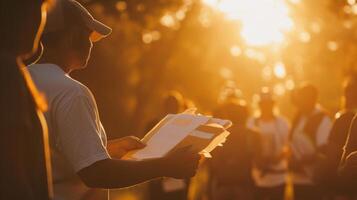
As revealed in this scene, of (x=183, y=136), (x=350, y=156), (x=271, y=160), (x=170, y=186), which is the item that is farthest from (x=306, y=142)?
(x=183, y=136)

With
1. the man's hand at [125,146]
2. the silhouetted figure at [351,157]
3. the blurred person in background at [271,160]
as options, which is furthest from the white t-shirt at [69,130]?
the blurred person in background at [271,160]

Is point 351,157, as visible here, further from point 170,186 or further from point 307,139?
point 170,186

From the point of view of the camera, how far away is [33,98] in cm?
320

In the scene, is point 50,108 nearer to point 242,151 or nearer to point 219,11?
point 242,151

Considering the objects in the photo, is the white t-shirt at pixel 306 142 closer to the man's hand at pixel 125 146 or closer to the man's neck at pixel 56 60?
the man's hand at pixel 125 146

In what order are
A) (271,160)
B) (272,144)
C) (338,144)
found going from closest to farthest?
1. (338,144)
2. (271,160)
3. (272,144)

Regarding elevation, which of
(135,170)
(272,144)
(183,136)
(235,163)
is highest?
(272,144)

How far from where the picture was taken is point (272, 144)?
1130cm

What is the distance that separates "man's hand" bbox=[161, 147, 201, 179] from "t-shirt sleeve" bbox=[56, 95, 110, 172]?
256 millimetres

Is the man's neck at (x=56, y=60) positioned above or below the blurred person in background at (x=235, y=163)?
below

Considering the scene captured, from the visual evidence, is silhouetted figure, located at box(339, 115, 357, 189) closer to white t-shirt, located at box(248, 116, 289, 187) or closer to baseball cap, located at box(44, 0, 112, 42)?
baseball cap, located at box(44, 0, 112, 42)

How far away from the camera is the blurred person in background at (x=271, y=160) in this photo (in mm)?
11078

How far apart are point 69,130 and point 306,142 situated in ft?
22.1

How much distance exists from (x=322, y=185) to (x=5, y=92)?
7299 mm
